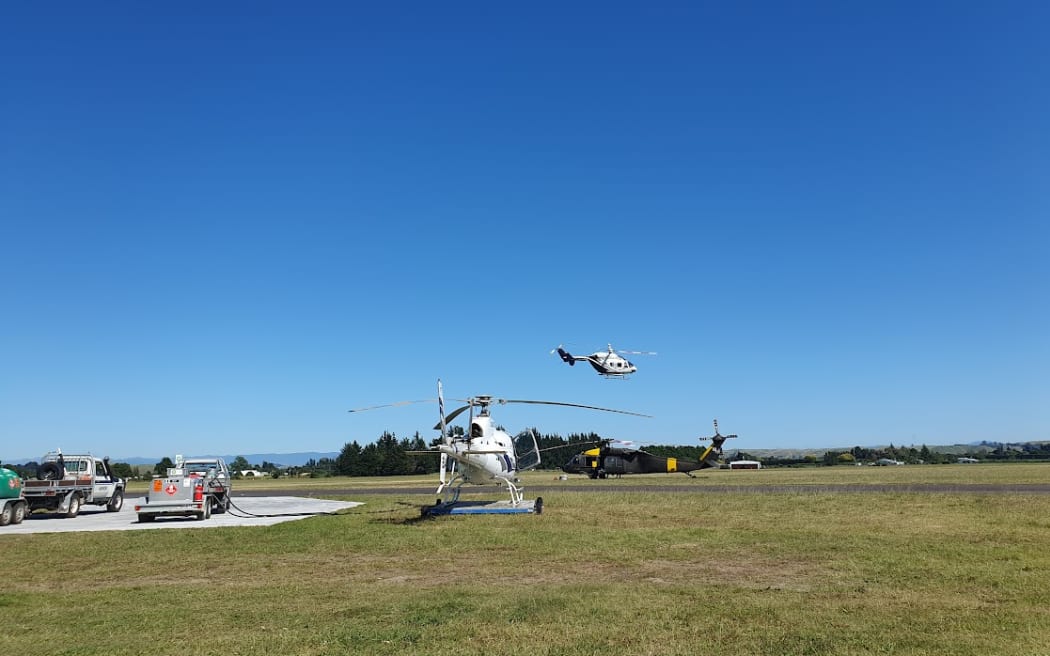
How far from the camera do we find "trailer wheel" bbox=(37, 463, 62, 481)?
95.1 feet

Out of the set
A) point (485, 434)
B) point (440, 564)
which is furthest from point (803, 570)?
point (485, 434)

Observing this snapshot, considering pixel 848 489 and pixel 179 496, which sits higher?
pixel 179 496

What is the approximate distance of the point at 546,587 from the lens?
461 inches

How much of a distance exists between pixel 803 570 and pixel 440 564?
687 cm

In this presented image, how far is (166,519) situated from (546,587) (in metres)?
20.8

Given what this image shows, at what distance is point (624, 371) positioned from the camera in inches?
2285

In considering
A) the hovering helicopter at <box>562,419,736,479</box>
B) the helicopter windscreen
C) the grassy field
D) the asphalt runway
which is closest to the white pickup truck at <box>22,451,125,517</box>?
the grassy field

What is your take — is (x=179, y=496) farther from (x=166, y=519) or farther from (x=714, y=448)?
(x=714, y=448)

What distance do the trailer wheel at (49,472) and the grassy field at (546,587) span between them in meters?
8.63

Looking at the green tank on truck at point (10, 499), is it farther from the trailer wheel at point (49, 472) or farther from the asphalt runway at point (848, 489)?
the asphalt runway at point (848, 489)

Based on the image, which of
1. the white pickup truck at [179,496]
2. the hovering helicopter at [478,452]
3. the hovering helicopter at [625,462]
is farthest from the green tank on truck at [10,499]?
the hovering helicopter at [625,462]

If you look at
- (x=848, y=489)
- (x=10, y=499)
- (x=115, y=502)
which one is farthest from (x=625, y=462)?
(x=10, y=499)

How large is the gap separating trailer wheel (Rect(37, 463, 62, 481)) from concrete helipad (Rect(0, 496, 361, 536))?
1547 mm

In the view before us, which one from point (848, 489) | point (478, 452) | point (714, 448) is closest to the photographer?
point (478, 452)
